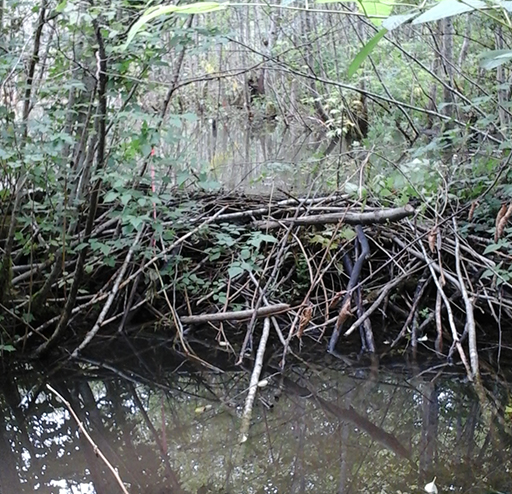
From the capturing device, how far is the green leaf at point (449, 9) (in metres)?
0.47

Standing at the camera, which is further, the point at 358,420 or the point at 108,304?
the point at 108,304

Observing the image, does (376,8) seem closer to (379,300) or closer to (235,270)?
(235,270)

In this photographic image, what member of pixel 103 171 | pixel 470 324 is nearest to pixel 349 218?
→ pixel 470 324

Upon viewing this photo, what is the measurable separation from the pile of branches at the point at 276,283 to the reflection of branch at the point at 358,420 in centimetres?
24

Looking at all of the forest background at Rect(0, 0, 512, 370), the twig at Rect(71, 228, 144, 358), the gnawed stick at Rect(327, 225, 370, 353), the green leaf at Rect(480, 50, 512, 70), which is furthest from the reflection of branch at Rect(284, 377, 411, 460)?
the green leaf at Rect(480, 50, 512, 70)

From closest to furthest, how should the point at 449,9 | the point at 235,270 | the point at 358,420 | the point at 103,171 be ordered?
the point at 449,9 < the point at 358,420 < the point at 103,171 < the point at 235,270

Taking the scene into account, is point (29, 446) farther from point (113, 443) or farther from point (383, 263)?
point (383, 263)

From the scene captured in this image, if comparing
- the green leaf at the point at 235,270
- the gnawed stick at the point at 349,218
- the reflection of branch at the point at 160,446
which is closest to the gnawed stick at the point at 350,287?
the gnawed stick at the point at 349,218

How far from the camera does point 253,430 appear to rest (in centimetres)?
232

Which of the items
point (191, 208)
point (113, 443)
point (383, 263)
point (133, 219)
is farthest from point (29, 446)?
point (383, 263)

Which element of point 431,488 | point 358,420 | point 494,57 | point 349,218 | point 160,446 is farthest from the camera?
point 349,218

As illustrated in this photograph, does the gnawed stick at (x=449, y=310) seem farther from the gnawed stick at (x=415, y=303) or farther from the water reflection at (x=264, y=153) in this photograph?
the water reflection at (x=264, y=153)

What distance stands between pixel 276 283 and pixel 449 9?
303 centimetres

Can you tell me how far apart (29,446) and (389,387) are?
152 centimetres
